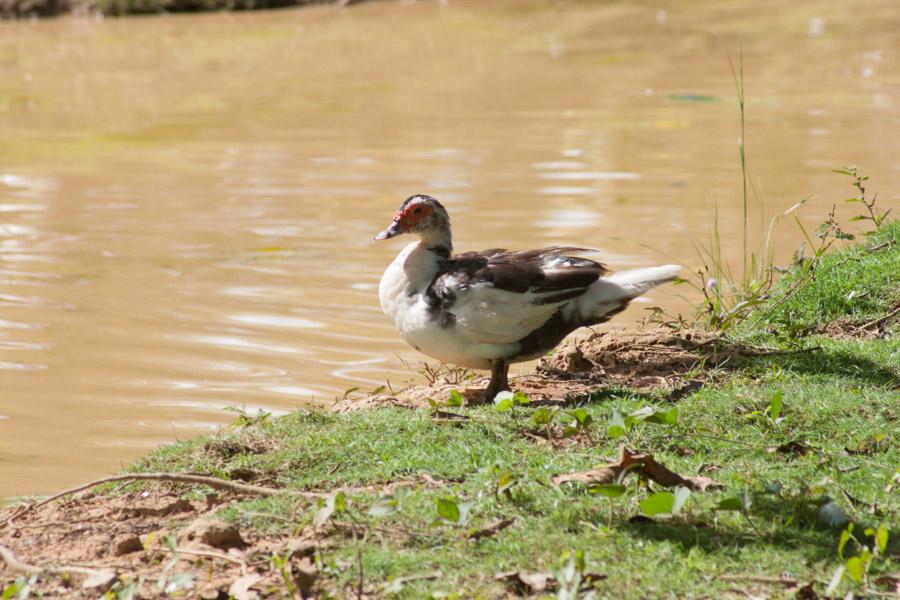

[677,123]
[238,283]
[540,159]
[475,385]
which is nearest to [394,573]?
[475,385]

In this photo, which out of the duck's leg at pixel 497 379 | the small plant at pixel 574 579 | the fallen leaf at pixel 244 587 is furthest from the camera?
the duck's leg at pixel 497 379

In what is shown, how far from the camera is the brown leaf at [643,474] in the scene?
3.73 meters

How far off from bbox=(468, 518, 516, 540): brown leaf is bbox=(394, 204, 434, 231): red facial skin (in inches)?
82.0

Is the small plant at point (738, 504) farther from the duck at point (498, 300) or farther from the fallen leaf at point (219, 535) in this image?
the duck at point (498, 300)

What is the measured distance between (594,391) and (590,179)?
5.85 metres

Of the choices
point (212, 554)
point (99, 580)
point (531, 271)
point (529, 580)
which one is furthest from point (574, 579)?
point (531, 271)

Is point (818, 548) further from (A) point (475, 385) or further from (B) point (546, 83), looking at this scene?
(B) point (546, 83)

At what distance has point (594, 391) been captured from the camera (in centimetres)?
521

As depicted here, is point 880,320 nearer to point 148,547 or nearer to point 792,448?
point 792,448

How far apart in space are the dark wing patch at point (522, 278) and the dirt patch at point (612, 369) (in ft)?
1.48

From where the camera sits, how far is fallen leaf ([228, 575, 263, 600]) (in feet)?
10.7

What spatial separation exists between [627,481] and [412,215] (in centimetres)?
193

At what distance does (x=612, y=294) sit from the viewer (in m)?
5.20

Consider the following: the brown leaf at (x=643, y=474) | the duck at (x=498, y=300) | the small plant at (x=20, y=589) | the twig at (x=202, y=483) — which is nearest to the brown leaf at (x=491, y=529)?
the brown leaf at (x=643, y=474)
